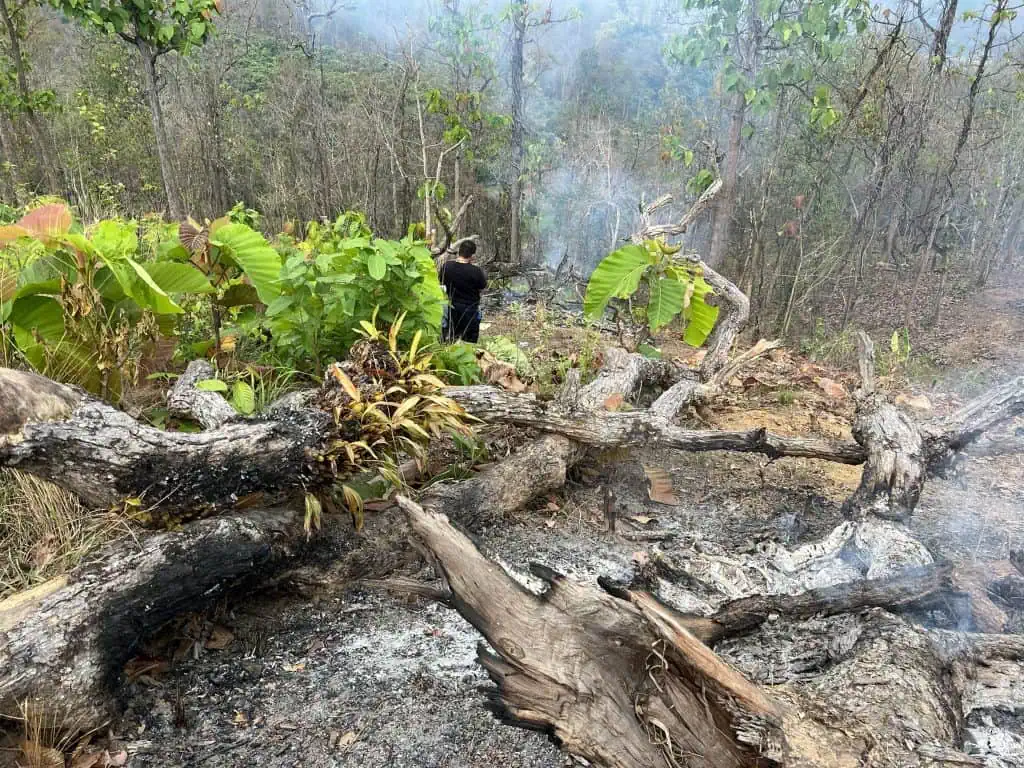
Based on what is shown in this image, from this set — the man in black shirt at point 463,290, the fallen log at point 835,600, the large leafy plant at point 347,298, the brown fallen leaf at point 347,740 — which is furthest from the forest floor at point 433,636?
the man in black shirt at point 463,290

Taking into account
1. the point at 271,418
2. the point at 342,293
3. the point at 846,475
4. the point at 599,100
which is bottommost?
the point at 846,475

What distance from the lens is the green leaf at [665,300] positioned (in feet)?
12.9

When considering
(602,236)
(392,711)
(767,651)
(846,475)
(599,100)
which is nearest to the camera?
(392,711)

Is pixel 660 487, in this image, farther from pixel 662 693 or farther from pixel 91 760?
pixel 91 760

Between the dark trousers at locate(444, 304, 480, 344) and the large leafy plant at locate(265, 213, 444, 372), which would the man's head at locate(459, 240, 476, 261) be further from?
the large leafy plant at locate(265, 213, 444, 372)

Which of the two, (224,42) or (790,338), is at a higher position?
(224,42)

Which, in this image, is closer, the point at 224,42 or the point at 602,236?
the point at 602,236

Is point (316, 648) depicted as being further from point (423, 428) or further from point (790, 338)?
point (790, 338)

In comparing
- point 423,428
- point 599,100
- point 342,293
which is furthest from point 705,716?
point 599,100

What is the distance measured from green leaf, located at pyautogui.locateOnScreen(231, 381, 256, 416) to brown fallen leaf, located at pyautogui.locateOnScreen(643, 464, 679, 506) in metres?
2.01

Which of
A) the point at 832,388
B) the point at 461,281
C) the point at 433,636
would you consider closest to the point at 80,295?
the point at 433,636

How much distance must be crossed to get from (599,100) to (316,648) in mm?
10678

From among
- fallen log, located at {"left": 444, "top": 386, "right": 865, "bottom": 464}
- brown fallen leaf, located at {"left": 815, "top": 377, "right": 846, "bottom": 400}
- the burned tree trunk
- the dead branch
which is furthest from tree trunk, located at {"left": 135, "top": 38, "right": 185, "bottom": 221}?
brown fallen leaf, located at {"left": 815, "top": 377, "right": 846, "bottom": 400}

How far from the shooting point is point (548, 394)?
400 cm
